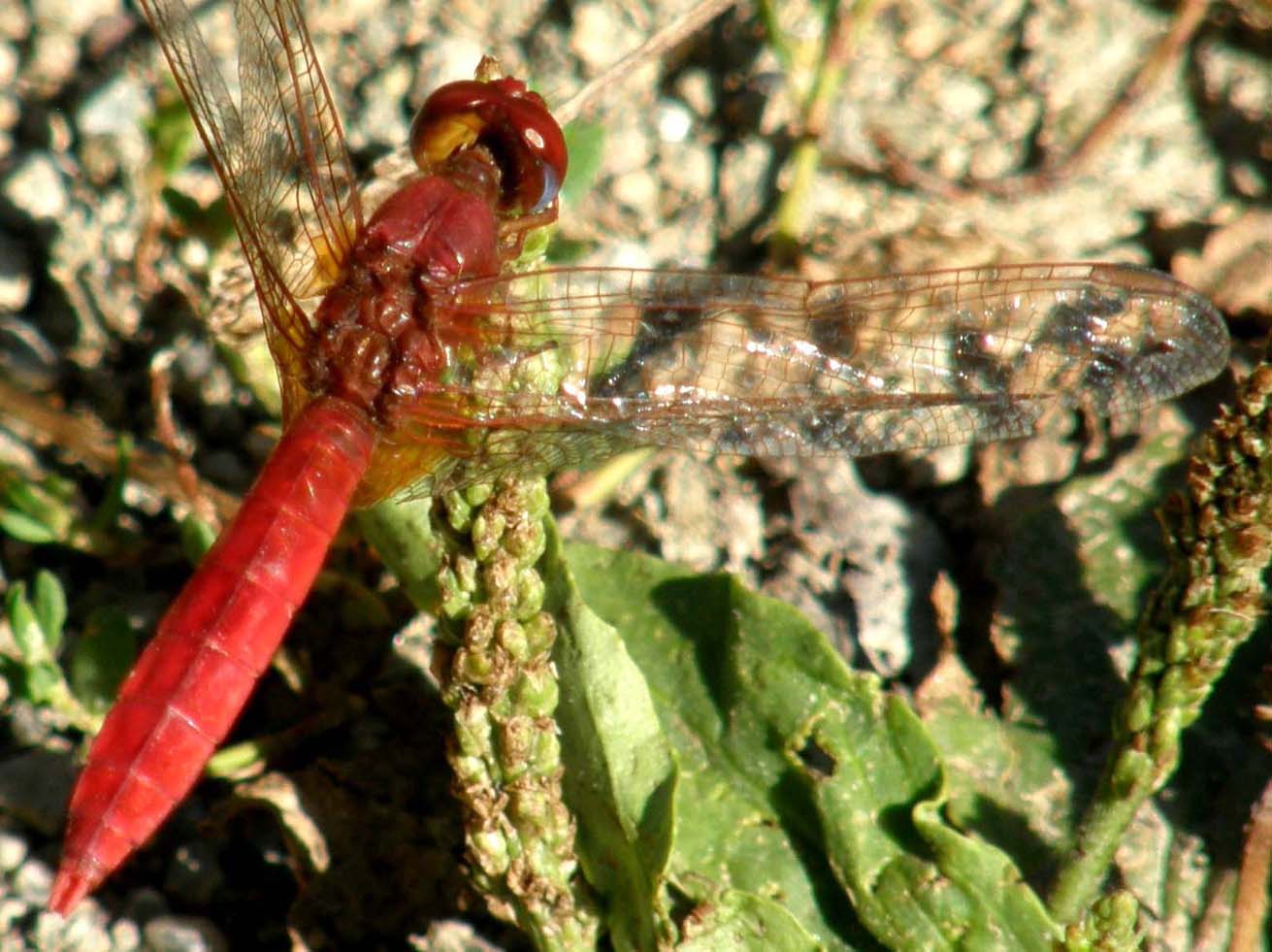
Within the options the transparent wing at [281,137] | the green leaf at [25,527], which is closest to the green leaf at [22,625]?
the green leaf at [25,527]

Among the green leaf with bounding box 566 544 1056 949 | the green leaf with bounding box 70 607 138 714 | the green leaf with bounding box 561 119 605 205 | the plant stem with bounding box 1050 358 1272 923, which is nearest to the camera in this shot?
the plant stem with bounding box 1050 358 1272 923

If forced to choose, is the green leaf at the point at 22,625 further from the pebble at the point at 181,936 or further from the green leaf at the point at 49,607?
the pebble at the point at 181,936

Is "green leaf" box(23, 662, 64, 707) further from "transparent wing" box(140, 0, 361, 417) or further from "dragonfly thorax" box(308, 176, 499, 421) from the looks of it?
"transparent wing" box(140, 0, 361, 417)

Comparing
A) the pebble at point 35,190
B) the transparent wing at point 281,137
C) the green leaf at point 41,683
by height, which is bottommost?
the green leaf at point 41,683

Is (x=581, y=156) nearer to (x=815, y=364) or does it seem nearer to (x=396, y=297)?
(x=396, y=297)

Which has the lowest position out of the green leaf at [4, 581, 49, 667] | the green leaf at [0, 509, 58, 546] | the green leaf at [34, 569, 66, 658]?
the green leaf at [4, 581, 49, 667]

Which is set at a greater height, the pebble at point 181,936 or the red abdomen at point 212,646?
the red abdomen at point 212,646

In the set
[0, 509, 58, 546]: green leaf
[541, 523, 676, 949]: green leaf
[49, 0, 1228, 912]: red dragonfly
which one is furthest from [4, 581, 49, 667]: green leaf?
[541, 523, 676, 949]: green leaf
